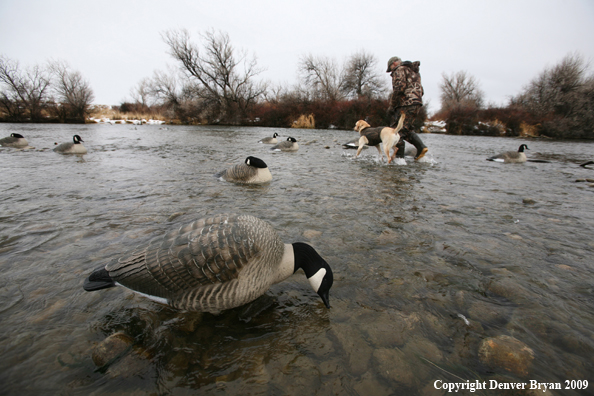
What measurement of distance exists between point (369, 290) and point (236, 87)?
48.2 meters

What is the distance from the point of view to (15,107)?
37156 mm

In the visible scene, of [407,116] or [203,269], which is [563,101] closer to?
[407,116]

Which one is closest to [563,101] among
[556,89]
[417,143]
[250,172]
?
[556,89]

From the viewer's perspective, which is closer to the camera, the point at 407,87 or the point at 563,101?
the point at 407,87

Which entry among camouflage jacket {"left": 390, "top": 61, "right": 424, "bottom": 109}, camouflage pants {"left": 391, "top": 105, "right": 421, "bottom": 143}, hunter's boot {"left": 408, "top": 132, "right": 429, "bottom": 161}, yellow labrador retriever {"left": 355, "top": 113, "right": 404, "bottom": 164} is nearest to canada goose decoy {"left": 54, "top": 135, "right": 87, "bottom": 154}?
yellow labrador retriever {"left": 355, "top": 113, "right": 404, "bottom": 164}

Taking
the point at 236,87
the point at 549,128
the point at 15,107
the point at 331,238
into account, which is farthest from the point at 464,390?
the point at 15,107

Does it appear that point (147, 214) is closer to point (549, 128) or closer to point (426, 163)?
point (426, 163)

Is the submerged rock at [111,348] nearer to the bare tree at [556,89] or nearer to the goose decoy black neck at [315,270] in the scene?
the goose decoy black neck at [315,270]

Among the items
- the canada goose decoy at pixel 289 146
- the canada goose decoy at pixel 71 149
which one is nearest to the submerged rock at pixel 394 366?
the canada goose decoy at pixel 289 146

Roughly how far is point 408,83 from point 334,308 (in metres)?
10.0

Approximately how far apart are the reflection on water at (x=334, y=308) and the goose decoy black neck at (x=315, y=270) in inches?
9.6

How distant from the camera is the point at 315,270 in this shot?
2.50 m

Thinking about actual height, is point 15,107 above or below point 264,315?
above

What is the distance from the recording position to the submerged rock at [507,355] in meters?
1.86
